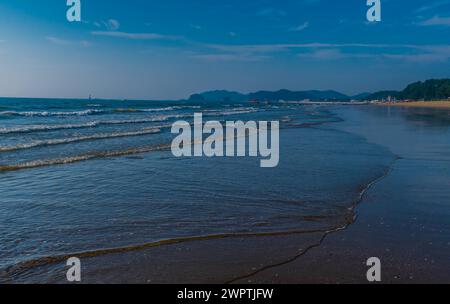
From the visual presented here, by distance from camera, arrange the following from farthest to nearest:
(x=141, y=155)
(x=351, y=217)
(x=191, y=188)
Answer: (x=141, y=155) → (x=191, y=188) → (x=351, y=217)

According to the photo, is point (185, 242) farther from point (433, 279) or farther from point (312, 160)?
point (312, 160)

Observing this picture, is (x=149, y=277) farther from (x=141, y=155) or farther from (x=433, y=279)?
(x=141, y=155)

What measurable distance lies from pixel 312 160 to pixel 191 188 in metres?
6.31

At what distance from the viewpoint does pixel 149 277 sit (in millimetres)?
4957

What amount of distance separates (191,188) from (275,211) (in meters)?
2.82

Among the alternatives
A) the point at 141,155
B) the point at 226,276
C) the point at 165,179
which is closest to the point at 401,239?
the point at 226,276

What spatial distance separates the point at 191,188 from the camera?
1003 centimetres

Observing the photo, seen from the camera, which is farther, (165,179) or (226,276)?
(165,179)
